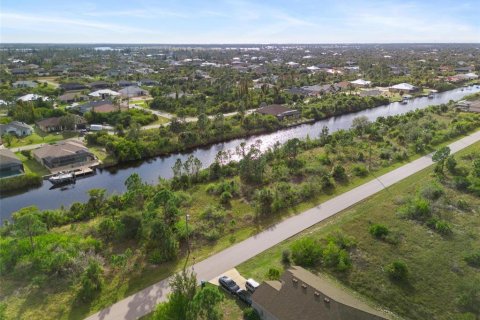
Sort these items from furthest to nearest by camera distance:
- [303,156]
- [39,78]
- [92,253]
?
[39,78], [303,156], [92,253]

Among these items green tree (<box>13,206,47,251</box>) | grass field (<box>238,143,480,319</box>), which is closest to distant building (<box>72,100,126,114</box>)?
green tree (<box>13,206,47,251</box>)

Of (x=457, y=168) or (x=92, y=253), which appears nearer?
(x=92, y=253)

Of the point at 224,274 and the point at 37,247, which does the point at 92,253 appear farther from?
the point at 224,274

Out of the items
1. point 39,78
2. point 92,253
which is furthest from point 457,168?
point 39,78

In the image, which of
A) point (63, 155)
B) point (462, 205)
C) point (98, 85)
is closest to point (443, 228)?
point (462, 205)

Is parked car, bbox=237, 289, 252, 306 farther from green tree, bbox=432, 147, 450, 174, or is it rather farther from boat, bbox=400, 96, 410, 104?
boat, bbox=400, 96, 410, 104

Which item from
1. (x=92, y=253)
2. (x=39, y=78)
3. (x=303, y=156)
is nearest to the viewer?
(x=92, y=253)

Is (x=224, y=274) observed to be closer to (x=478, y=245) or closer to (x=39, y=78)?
(x=478, y=245)
